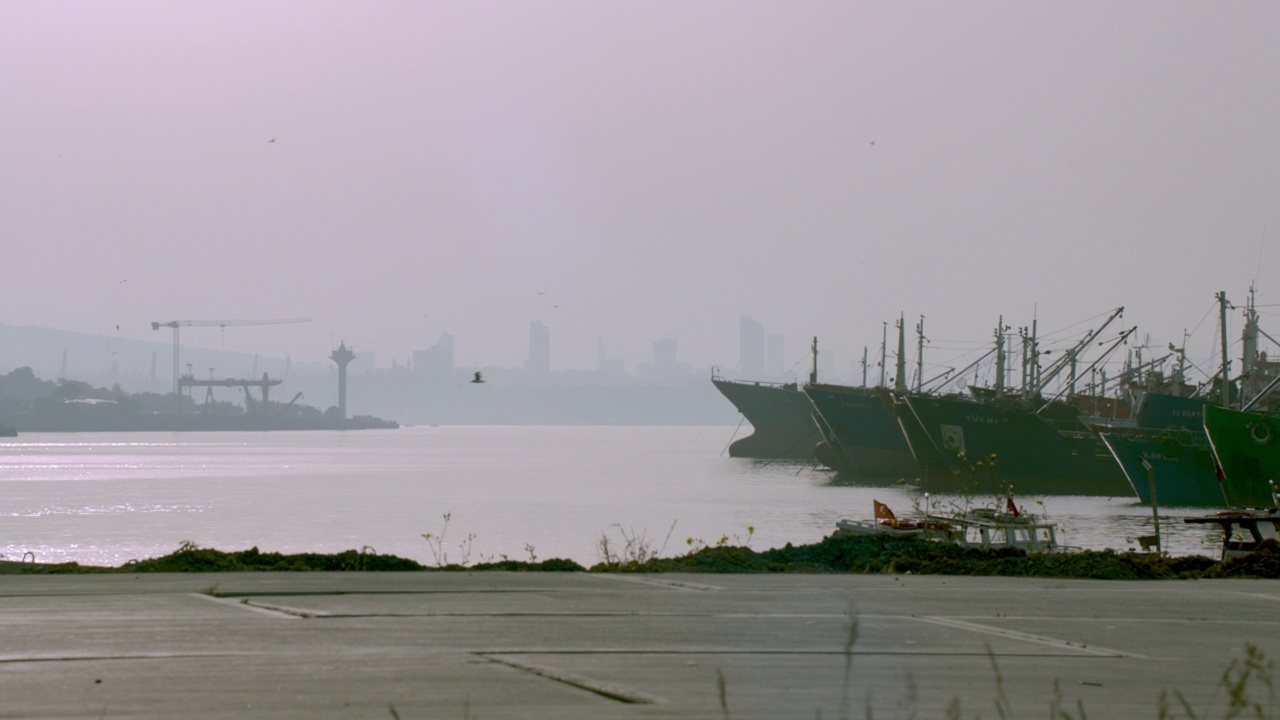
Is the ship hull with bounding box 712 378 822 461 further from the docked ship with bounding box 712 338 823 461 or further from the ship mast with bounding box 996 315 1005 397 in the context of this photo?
the ship mast with bounding box 996 315 1005 397

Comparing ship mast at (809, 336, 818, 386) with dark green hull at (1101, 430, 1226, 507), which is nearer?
dark green hull at (1101, 430, 1226, 507)

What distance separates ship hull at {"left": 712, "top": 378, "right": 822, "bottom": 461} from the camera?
509 ft

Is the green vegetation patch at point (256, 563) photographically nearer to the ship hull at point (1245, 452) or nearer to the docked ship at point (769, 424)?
the ship hull at point (1245, 452)

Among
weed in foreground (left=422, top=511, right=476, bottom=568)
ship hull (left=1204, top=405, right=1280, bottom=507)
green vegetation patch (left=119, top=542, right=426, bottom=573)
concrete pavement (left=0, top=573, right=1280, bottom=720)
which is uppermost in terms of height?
ship hull (left=1204, top=405, right=1280, bottom=507)

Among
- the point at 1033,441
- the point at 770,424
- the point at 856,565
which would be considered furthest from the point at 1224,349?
the point at 770,424

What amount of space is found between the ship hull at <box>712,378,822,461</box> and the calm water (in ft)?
97.9

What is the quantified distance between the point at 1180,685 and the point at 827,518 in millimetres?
50044

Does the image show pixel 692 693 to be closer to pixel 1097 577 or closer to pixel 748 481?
pixel 1097 577

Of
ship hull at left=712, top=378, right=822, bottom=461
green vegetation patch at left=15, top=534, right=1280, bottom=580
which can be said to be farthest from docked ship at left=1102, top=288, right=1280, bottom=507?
ship hull at left=712, top=378, right=822, bottom=461

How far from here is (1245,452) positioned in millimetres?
51906

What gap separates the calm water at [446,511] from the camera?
44.5 metres

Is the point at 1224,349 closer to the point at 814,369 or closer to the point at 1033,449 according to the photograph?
the point at 1033,449

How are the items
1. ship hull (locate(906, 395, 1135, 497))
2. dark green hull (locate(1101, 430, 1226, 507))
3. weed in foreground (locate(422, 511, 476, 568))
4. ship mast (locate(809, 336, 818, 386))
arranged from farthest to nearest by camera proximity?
ship mast (locate(809, 336, 818, 386)) < ship hull (locate(906, 395, 1135, 497)) < dark green hull (locate(1101, 430, 1226, 507)) < weed in foreground (locate(422, 511, 476, 568))

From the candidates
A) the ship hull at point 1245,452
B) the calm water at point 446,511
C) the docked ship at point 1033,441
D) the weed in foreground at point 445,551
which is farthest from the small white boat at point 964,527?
the docked ship at point 1033,441
